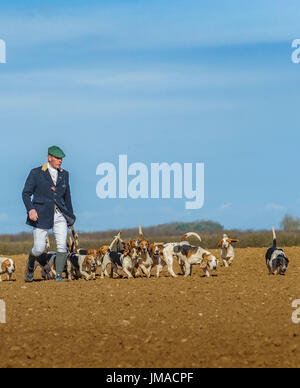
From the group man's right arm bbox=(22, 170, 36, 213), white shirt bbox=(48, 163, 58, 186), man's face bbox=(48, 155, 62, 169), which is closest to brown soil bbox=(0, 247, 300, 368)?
man's right arm bbox=(22, 170, 36, 213)

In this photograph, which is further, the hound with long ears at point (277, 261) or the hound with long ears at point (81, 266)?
the hound with long ears at point (277, 261)

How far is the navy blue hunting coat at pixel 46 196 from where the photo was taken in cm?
2072

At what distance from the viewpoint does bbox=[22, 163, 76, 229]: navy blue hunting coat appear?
20719 millimetres

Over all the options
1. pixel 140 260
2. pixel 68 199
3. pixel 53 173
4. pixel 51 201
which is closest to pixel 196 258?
pixel 140 260

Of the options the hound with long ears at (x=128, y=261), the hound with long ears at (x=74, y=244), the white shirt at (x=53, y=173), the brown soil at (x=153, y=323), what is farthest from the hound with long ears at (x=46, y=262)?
the white shirt at (x=53, y=173)

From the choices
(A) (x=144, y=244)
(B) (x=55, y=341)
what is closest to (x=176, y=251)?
(A) (x=144, y=244)

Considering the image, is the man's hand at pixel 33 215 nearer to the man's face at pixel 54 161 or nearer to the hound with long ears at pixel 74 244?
the man's face at pixel 54 161

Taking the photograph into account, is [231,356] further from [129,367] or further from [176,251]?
[176,251]

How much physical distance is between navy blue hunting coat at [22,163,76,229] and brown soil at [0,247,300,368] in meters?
1.47

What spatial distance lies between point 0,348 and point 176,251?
10.5 metres

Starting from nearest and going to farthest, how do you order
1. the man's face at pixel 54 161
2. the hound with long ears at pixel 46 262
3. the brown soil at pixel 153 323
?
the brown soil at pixel 153 323, the man's face at pixel 54 161, the hound with long ears at pixel 46 262

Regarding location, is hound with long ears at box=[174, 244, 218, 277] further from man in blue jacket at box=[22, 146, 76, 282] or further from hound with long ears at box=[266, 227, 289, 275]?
man in blue jacket at box=[22, 146, 76, 282]

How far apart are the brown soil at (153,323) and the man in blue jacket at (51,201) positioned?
1106 mm

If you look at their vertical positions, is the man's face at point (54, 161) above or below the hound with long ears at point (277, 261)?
above
